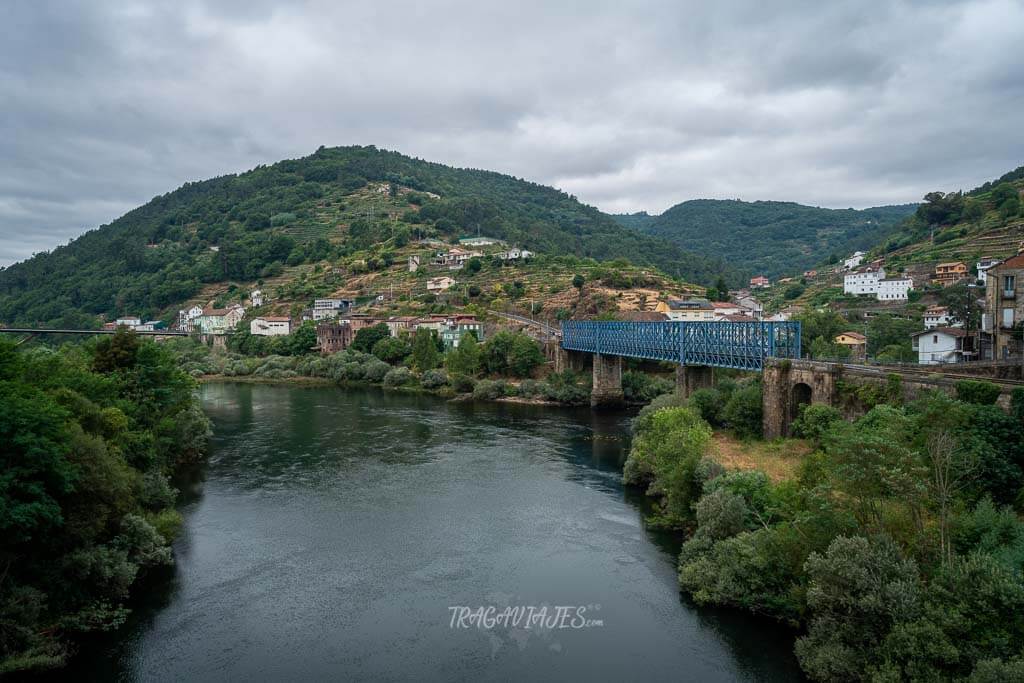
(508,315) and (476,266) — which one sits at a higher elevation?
(476,266)

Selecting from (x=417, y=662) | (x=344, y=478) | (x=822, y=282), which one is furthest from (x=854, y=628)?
(x=822, y=282)

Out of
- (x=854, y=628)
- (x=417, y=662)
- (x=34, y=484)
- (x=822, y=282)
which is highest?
(x=822, y=282)

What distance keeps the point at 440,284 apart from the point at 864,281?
5212cm

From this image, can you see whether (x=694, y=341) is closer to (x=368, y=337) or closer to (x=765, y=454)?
(x=765, y=454)

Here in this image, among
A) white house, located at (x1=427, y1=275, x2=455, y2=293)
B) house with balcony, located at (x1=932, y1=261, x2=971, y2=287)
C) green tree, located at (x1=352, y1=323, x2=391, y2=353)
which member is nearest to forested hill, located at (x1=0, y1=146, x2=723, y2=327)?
white house, located at (x1=427, y1=275, x2=455, y2=293)

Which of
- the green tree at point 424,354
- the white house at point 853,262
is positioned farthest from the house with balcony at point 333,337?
the white house at point 853,262

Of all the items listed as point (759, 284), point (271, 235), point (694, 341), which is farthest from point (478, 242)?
point (694, 341)

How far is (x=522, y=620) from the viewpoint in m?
15.9

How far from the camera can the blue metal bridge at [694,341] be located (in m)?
33.1

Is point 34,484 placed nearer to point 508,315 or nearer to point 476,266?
point 508,315

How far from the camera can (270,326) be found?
3295 inches

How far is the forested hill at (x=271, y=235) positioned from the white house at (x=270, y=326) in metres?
23.4

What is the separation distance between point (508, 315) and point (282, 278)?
53809 millimetres

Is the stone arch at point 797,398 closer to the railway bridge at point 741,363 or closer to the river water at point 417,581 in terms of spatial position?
the railway bridge at point 741,363
